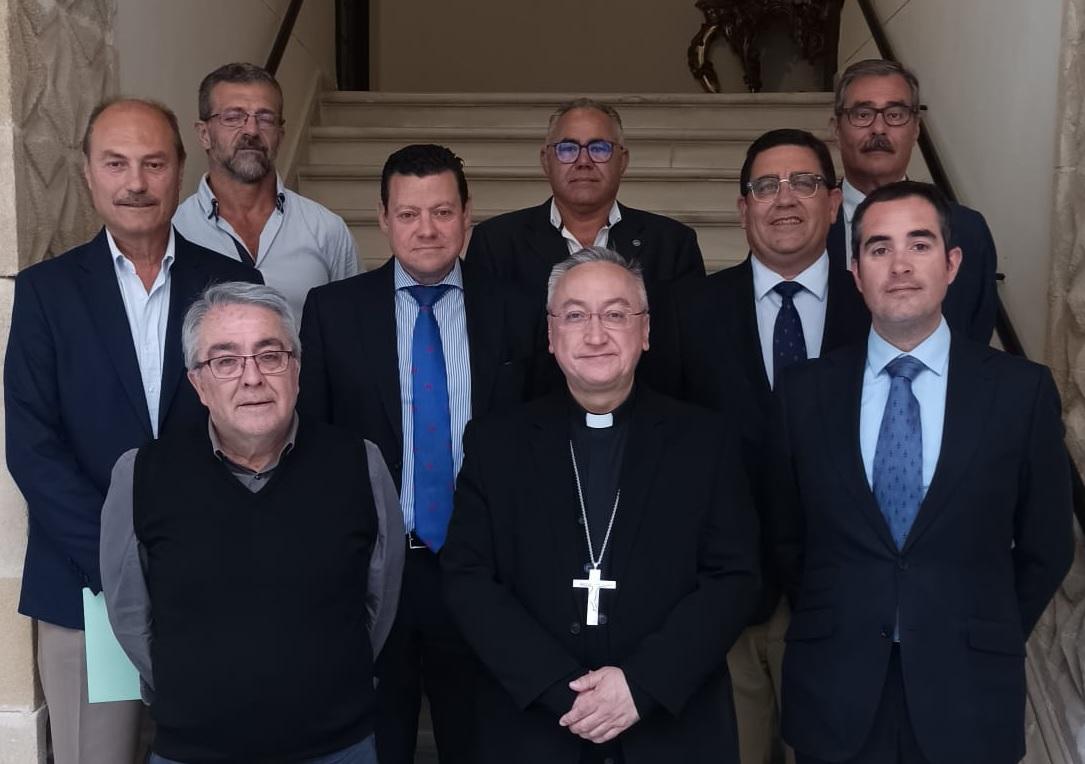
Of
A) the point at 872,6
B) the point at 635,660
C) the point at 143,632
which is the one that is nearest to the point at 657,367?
the point at 635,660

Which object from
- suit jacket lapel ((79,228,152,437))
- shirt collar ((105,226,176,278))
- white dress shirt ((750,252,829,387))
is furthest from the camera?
white dress shirt ((750,252,829,387))

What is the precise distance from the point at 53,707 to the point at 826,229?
6.98ft

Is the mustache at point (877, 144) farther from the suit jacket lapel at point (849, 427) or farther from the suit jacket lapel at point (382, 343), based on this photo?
the suit jacket lapel at point (382, 343)

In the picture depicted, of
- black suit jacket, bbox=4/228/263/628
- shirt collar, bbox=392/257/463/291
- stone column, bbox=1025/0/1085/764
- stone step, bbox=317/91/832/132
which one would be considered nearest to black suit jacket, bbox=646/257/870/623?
shirt collar, bbox=392/257/463/291

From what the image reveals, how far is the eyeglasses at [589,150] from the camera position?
10.5 ft

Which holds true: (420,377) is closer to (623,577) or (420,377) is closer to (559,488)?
(559,488)

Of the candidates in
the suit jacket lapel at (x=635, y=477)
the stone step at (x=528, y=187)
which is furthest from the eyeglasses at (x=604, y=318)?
the stone step at (x=528, y=187)

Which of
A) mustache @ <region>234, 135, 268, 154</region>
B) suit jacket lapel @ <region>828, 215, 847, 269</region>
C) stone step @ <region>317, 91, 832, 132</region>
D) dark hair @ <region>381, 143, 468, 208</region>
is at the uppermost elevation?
stone step @ <region>317, 91, 832, 132</region>

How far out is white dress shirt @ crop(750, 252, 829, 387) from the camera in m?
2.67

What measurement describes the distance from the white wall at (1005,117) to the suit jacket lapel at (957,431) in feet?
3.77

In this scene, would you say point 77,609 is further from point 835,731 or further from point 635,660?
point 835,731

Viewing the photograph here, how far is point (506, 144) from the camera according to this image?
230 inches

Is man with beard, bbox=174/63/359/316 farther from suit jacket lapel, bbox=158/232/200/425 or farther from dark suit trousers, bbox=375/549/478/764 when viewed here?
dark suit trousers, bbox=375/549/478/764

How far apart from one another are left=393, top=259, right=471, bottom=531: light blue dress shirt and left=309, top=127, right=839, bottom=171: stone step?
10.0ft
